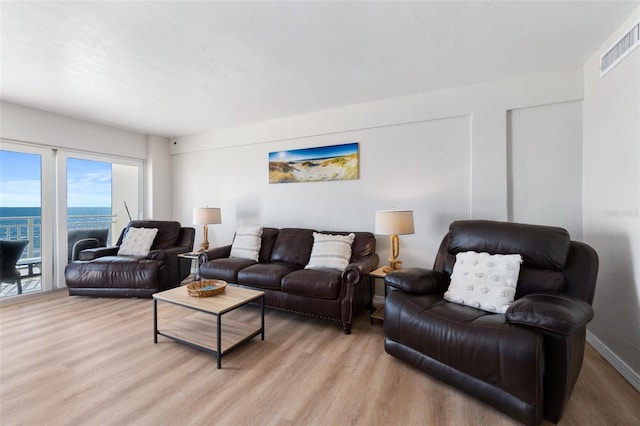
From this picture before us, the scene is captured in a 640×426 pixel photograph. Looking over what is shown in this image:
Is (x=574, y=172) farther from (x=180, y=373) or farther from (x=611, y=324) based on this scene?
(x=180, y=373)

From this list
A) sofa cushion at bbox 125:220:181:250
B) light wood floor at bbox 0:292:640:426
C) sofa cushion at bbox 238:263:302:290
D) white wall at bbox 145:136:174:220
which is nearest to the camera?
light wood floor at bbox 0:292:640:426

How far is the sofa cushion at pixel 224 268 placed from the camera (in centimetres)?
315

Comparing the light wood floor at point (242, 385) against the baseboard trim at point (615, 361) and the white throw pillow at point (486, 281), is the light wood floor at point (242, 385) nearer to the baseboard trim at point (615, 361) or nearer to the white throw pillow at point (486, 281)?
the baseboard trim at point (615, 361)

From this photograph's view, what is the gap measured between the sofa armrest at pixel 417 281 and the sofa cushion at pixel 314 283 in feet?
1.97

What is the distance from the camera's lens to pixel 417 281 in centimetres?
209

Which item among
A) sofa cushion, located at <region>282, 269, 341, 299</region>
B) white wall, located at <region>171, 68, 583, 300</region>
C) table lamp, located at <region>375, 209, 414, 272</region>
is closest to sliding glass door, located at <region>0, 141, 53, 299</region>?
white wall, located at <region>171, 68, 583, 300</region>

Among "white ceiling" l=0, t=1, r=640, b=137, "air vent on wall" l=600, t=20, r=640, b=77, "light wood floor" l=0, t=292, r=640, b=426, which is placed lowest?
"light wood floor" l=0, t=292, r=640, b=426

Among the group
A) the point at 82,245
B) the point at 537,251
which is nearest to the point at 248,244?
the point at 82,245

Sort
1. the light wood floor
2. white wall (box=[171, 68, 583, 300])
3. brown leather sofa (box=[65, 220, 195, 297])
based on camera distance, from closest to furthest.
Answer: the light wood floor < white wall (box=[171, 68, 583, 300]) < brown leather sofa (box=[65, 220, 195, 297])

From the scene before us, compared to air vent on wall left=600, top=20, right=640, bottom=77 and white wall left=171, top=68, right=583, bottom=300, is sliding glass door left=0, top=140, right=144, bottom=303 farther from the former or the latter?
air vent on wall left=600, top=20, right=640, bottom=77

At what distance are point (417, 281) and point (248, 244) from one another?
2.23 metres

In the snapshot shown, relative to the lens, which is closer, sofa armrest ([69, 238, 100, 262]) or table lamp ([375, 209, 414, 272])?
table lamp ([375, 209, 414, 272])

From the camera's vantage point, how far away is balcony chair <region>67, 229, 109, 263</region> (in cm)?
400

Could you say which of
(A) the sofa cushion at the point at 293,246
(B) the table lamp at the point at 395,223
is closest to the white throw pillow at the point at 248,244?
(A) the sofa cushion at the point at 293,246
